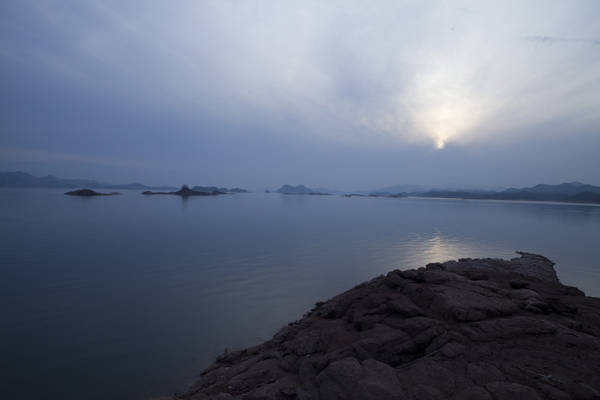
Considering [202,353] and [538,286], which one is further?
[538,286]

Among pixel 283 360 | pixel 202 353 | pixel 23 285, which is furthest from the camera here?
pixel 23 285

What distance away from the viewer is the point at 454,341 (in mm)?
6355

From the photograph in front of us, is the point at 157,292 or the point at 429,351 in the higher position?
the point at 429,351

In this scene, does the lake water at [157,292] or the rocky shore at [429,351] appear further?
the lake water at [157,292]

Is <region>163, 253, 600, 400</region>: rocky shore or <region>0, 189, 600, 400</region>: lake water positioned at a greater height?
<region>163, 253, 600, 400</region>: rocky shore

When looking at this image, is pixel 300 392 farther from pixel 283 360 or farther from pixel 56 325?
→ pixel 56 325

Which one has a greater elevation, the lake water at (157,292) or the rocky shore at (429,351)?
the rocky shore at (429,351)

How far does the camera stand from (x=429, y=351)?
247 inches

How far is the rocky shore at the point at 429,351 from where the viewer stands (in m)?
5.07

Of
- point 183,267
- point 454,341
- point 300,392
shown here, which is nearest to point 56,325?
point 183,267

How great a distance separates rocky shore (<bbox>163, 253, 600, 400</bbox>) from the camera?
5070mm

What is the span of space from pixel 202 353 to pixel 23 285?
38.5 ft

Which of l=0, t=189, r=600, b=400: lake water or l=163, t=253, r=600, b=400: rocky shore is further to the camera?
l=0, t=189, r=600, b=400: lake water

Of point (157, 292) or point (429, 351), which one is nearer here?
point (429, 351)
